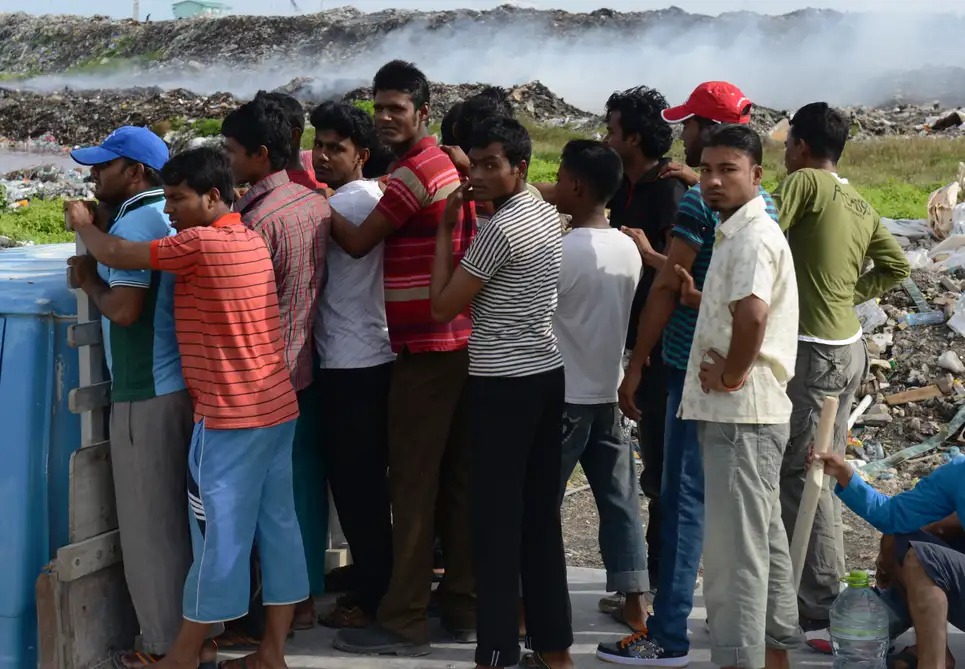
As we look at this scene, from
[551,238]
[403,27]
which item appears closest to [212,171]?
[551,238]

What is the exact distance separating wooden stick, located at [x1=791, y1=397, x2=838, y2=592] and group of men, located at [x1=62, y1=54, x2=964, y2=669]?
0.07m

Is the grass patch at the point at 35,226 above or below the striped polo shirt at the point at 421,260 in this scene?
below

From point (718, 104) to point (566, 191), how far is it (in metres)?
0.80

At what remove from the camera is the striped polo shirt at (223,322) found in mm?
3555

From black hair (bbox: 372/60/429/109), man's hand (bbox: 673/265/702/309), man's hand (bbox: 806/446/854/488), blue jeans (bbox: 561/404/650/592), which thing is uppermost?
black hair (bbox: 372/60/429/109)

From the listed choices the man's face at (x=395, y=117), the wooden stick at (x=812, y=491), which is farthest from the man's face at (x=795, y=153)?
the man's face at (x=395, y=117)

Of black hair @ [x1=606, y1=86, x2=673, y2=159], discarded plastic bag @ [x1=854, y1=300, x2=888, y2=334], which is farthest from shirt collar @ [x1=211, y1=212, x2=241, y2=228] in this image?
discarded plastic bag @ [x1=854, y1=300, x2=888, y2=334]

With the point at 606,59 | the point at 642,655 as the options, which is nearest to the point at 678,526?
the point at 642,655

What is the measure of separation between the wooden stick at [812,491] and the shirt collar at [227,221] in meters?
2.07

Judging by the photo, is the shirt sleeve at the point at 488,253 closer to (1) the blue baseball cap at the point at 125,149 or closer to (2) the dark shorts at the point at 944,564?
(1) the blue baseball cap at the point at 125,149

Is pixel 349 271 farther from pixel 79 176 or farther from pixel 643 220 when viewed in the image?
pixel 79 176

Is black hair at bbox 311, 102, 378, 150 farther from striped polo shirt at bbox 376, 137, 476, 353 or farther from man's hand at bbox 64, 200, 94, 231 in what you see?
man's hand at bbox 64, 200, 94, 231

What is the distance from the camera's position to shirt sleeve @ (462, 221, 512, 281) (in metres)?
3.53

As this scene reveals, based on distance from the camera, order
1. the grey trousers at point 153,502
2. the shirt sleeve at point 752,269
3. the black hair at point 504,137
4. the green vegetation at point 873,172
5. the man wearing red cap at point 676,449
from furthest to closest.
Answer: the green vegetation at point 873,172 → the man wearing red cap at point 676,449 → the grey trousers at point 153,502 → the black hair at point 504,137 → the shirt sleeve at point 752,269
